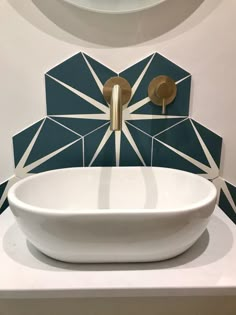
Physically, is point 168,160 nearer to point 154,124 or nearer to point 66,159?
point 154,124

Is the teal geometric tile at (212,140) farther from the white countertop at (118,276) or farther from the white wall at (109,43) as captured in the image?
the white countertop at (118,276)

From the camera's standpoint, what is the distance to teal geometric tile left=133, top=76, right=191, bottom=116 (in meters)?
0.82

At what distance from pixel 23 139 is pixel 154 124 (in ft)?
1.24

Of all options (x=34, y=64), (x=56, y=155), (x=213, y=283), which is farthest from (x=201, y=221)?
(x=34, y=64)

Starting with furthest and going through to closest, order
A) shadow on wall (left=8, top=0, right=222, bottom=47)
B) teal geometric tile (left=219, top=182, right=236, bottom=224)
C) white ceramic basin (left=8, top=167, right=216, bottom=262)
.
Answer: teal geometric tile (left=219, top=182, right=236, bottom=224), shadow on wall (left=8, top=0, right=222, bottom=47), white ceramic basin (left=8, top=167, right=216, bottom=262)

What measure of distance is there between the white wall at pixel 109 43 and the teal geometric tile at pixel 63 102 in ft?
0.07

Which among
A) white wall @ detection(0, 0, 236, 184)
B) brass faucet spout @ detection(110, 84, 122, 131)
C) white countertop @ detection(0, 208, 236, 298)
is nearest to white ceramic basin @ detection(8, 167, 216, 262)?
white countertop @ detection(0, 208, 236, 298)

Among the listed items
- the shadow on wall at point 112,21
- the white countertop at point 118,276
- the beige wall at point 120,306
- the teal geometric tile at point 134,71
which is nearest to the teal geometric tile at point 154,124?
the teal geometric tile at point 134,71

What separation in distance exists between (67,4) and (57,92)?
228 millimetres

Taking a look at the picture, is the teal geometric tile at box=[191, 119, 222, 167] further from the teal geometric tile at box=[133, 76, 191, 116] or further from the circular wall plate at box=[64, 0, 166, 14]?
the circular wall plate at box=[64, 0, 166, 14]

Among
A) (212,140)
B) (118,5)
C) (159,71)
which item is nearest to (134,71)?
(159,71)

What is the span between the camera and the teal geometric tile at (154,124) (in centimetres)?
83

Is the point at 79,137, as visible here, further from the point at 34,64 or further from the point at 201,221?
the point at 201,221

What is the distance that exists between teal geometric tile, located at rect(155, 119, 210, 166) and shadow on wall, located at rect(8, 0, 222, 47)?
26 cm
